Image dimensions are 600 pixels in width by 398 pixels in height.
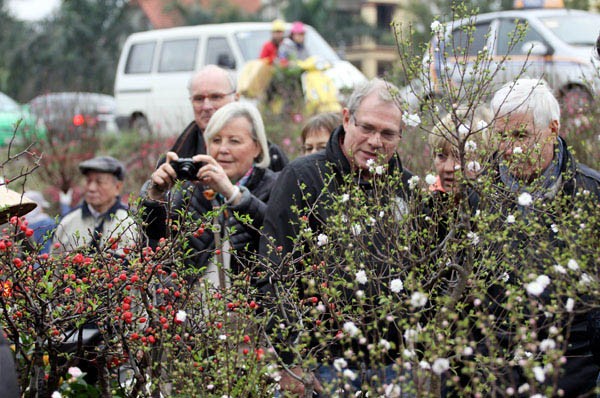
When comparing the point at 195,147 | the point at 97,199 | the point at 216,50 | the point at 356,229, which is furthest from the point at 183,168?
the point at 216,50

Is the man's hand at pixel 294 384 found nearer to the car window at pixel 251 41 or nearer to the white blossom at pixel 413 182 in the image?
the white blossom at pixel 413 182

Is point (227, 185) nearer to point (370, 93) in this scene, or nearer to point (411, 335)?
point (370, 93)

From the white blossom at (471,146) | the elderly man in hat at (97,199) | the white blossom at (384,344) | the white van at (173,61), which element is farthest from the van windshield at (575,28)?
the white blossom at (384,344)

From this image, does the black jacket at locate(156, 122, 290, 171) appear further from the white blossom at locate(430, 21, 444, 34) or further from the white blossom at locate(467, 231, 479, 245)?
the white blossom at locate(467, 231, 479, 245)

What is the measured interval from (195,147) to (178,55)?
38.5 ft

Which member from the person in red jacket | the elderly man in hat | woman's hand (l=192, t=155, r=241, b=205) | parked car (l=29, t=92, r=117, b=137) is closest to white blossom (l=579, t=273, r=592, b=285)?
woman's hand (l=192, t=155, r=241, b=205)

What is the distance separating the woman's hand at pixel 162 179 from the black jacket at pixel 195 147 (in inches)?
43.9

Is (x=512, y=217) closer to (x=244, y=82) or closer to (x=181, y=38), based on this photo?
(x=244, y=82)

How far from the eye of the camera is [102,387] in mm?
3475

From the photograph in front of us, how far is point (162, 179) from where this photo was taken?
413 cm

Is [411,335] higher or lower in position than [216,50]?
higher

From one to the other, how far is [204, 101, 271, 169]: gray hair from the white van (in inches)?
348

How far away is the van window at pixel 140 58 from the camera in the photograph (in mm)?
17500

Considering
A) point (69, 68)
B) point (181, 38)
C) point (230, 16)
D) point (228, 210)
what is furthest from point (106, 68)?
point (228, 210)
